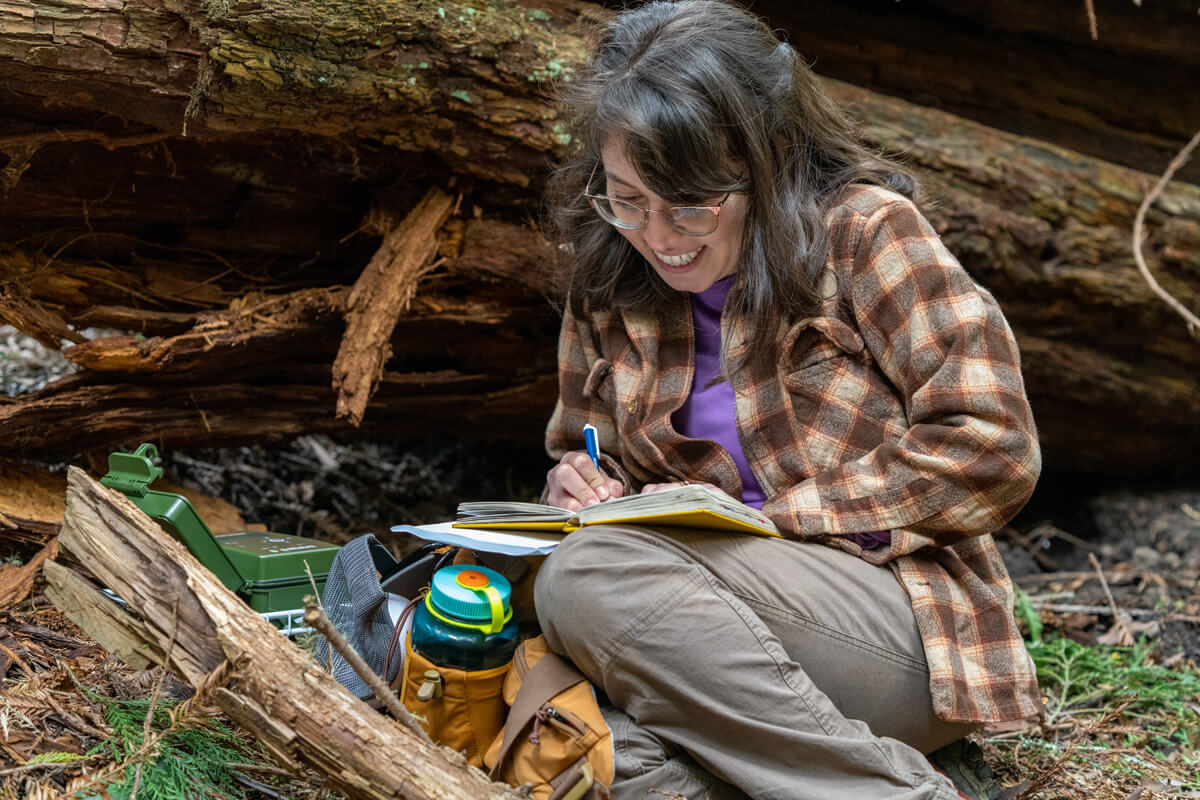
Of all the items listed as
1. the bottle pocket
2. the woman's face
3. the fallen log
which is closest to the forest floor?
the fallen log

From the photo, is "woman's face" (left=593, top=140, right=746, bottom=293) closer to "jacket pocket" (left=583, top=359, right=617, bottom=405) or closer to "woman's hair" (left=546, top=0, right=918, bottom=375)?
"woman's hair" (left=546, top=0, right=918, bottom=375)

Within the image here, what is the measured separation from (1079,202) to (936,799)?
231 cm

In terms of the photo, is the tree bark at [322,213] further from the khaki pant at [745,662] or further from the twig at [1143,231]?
the khaki pant at [745,662]

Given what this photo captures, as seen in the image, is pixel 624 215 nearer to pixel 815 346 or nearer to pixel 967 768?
pixel 815 346

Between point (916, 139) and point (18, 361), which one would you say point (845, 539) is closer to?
point (916, 139)

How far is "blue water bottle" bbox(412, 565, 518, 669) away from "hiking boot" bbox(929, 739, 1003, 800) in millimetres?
979

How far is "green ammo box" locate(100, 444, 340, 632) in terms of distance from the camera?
2.10 metres

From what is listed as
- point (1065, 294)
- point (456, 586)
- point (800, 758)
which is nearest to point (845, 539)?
point (800, 758)

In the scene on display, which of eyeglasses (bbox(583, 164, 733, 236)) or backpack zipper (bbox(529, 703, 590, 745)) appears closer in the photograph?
backpack zipper (bbox(529, 703, 590, 745))

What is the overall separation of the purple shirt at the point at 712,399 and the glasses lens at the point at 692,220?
0.70ft

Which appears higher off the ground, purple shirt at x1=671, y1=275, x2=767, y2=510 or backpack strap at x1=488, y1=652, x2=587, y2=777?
purple shirt at x1=671, y1=275, x2=767, y2=510

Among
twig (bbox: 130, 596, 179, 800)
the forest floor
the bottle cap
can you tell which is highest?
the bottle cap

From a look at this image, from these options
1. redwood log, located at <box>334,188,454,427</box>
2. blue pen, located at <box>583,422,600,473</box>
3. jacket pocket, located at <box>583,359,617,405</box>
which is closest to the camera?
blue pen, located at <box>583,422,600,473</box>

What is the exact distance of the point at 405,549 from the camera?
124 inches
